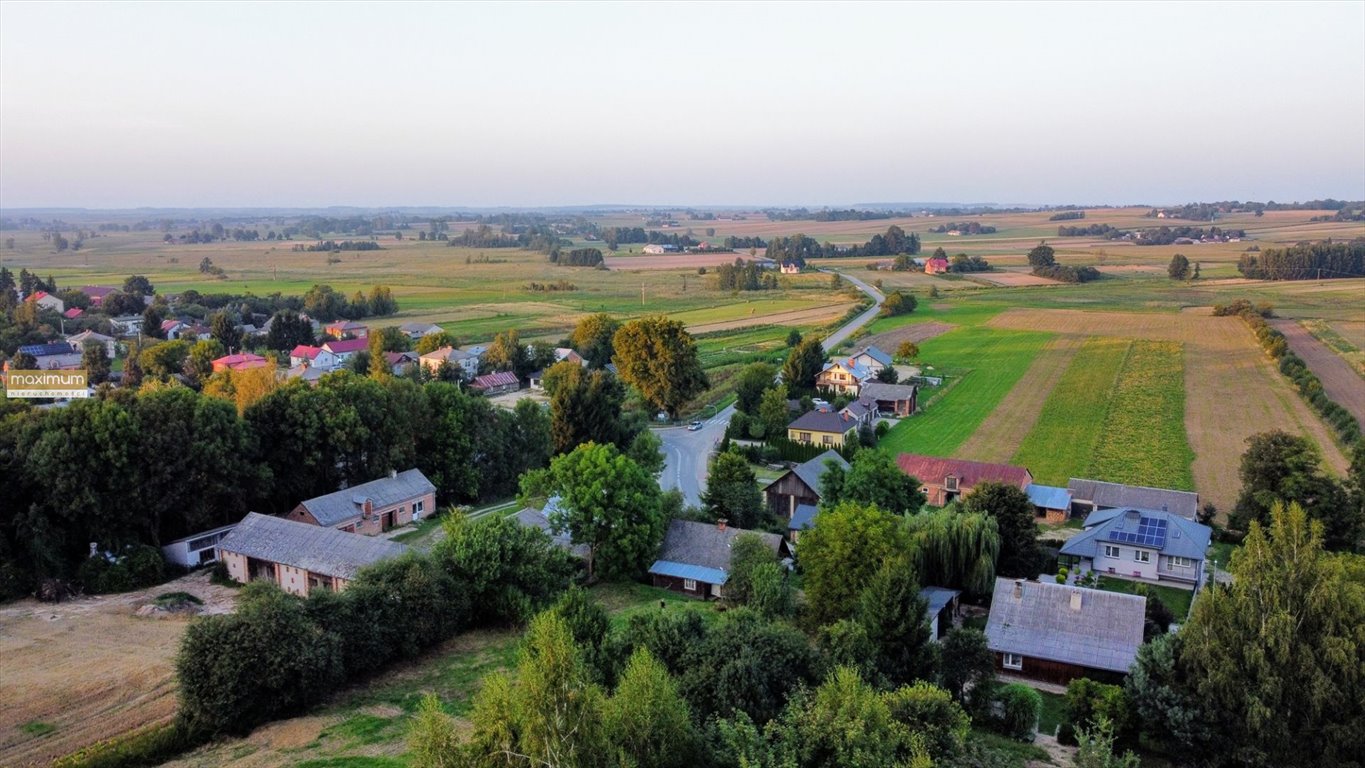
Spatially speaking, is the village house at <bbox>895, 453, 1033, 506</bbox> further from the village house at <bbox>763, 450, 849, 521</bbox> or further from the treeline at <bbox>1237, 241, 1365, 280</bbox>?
the treeline at <bbox>1237, 241, 1365, 280</bbox>

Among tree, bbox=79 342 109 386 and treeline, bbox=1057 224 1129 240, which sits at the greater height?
treeline, bbox=1057 224 1129 240

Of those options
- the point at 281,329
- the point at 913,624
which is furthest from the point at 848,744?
the point at 281,329

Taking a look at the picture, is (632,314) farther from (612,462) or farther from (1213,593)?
(1213,593)

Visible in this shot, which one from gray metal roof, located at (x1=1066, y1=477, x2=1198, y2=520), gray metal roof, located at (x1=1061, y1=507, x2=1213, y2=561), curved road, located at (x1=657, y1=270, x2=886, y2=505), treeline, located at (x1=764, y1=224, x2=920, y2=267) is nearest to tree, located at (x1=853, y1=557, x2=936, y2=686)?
gray metal roof, located at (x1=1061, y1=507, x2=1213, y2=561)

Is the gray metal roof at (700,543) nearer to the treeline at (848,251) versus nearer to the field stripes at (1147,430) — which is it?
the field stripes at (1147,430)

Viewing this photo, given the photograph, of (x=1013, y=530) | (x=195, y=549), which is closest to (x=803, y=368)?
(x=1013, y=530)

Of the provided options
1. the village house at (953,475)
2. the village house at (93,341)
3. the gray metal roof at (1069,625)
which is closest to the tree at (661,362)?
the village house at (953,475)

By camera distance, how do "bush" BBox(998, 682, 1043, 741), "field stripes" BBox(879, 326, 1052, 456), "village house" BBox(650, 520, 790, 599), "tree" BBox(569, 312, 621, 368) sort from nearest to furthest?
"bush" BBox(998, 682, 1043, 741) → "village house" BBox(650, 520, 790, 599) → "field stripes" BBox(879, 326, 1052, 456) → "tree" BBox(569, 312, 621, 368)
